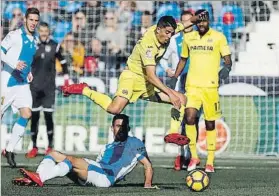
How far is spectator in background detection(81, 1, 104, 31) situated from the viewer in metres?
16.5

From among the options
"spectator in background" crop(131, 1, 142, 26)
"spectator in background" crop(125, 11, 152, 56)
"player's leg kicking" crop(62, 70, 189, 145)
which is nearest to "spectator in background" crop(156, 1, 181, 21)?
"spectator in background" crop(125, 11, 152, 56)

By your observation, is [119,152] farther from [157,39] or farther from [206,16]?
[206,16]

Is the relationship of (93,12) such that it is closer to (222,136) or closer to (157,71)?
(157,71)

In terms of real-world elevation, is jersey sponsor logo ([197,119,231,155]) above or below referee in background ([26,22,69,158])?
below

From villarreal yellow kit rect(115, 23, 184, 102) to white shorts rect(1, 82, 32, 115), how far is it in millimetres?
2077

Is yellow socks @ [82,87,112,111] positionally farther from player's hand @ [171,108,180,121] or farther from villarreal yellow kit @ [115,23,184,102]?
player's hand @ [171,108,180,121]

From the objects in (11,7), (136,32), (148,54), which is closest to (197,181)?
(148,54)

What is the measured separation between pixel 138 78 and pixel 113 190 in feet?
6.83

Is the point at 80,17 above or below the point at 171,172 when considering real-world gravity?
above

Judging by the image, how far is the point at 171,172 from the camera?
11867 millimetres

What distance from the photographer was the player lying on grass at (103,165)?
29.5ft

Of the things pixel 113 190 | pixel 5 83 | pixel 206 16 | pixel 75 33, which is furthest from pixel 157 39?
pixel 75 33

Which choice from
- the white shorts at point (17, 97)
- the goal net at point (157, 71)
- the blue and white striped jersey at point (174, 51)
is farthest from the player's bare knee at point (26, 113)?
the goal net at point (157, 71)

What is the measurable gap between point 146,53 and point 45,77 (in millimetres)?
4499
